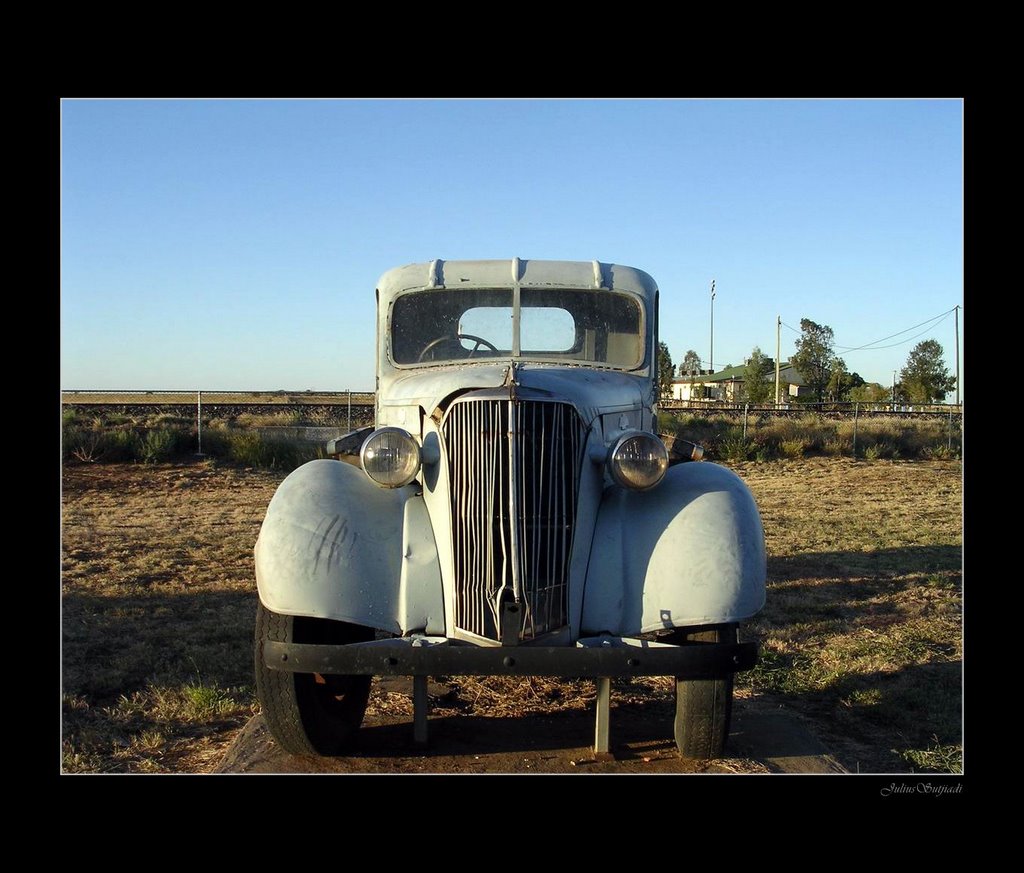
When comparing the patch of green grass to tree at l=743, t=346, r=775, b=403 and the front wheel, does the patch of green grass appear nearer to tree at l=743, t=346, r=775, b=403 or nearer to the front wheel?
the front wheel

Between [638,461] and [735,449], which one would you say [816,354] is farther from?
[638,461]

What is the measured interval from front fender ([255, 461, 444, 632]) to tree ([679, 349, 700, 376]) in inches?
2426

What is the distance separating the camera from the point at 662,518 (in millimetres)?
4109

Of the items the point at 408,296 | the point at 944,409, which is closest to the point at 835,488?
the point at 408,296

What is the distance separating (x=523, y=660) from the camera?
358cm

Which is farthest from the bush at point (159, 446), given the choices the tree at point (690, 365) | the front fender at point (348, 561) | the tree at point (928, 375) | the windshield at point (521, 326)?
the tree at point (690, 365)

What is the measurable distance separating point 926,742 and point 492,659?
8.38ft

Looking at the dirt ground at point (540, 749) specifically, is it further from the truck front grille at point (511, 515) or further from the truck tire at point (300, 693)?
the truck front grille at point (511, 515)

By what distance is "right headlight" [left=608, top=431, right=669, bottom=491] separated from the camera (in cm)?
408

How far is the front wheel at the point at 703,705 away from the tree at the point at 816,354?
134ft

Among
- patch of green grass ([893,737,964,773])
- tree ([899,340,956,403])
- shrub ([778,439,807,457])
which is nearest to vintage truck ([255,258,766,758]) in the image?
patch of green grass ([893,737,964,773])

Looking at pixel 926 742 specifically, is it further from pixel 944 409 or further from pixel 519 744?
pixel 944 409

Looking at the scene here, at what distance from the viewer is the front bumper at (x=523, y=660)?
11.7ft
